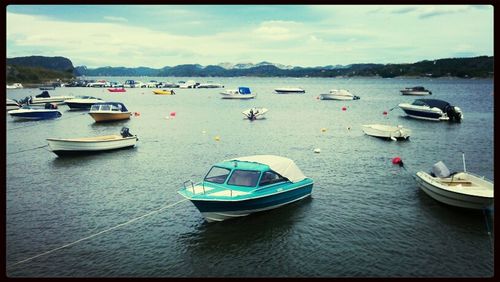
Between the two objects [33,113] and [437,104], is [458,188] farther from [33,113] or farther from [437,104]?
[33,113]

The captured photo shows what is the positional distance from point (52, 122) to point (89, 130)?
15285mm

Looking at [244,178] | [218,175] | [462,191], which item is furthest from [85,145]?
[462,191]

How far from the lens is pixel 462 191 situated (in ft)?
86.5

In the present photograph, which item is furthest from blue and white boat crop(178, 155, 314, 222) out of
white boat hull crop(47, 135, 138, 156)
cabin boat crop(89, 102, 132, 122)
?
cabin boat crop(89, 102, 132, 122)

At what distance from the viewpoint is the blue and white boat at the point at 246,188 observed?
25.1m

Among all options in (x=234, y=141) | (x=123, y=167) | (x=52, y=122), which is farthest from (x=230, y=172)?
(x=52, y=122)

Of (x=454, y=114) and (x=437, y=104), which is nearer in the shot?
(x=454, y=114)

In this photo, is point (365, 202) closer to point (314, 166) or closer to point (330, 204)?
point (330, 204)

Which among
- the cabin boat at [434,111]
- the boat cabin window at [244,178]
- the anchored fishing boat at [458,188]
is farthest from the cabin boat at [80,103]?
the anchored fishing boat at [458,188]

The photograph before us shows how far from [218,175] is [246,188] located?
2656 millimetres

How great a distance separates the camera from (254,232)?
80.3 feet

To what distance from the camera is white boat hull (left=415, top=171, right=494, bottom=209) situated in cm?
2575

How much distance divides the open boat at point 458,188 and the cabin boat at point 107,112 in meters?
59.9

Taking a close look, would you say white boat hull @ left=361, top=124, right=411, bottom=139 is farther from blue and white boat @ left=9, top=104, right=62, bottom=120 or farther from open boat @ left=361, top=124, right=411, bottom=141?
blue and white boat @ left=9, top=104, right=62, bottom=120
